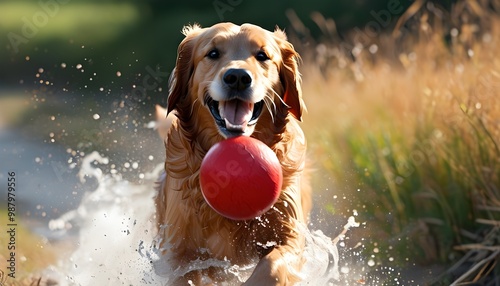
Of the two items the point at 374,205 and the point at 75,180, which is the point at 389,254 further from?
the point at 75,180

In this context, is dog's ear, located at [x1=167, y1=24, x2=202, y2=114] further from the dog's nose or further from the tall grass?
the tall grass

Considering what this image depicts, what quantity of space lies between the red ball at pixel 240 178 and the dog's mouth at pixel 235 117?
102 mm

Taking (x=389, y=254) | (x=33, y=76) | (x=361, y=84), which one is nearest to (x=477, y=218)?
(x=389, y=254)

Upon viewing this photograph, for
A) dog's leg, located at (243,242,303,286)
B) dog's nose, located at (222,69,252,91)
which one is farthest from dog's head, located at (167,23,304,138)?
dog's leg, located at (243,242,303,286)

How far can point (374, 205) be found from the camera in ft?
16.4

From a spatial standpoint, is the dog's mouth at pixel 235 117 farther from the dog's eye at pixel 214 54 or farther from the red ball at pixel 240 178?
the dog's eye at pixel 214 54

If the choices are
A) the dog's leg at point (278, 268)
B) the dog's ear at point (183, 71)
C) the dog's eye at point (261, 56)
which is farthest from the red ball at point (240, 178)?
the dog's ear at point (183, 71)

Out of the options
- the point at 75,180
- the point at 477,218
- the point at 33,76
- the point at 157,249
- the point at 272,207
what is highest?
the point at 272,207

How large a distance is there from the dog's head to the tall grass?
116 cm

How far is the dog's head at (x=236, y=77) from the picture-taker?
3266mm

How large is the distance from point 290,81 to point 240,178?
75cm

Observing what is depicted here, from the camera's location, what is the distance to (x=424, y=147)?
16.2ft

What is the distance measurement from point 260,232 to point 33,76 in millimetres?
6511

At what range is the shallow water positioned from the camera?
364 centimetres
